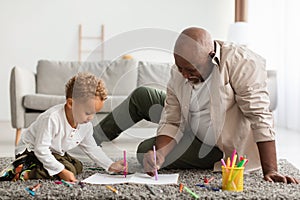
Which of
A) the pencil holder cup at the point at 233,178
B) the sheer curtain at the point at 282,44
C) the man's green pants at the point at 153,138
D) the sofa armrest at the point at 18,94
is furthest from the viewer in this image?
the sheer curtain at the point at 282,44

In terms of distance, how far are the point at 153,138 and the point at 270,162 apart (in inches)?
25.5

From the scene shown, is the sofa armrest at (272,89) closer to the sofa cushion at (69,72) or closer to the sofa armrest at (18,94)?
the sofa cushion at (69,72)

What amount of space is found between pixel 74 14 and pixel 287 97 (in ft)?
8.81

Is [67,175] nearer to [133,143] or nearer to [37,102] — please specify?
[133,143]

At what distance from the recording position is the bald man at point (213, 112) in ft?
6.79

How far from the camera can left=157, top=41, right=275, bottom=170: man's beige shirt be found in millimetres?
2121

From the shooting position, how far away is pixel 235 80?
2.16 m

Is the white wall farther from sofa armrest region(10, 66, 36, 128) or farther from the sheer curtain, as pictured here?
sofa armrest region(10, 66, 36, 128)

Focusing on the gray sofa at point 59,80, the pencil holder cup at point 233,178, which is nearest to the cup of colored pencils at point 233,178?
the pencil holder cup at point 233,178

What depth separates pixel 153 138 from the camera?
8.24ft

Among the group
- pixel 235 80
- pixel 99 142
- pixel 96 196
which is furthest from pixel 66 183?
pixel 235 80

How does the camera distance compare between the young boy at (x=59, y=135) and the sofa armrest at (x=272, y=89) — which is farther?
the sofa armrest at (x=272, y=89)

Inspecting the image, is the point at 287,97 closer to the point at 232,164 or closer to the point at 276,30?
the point at 276,30

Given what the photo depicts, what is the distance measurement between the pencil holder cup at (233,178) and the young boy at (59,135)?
0.50 metres
